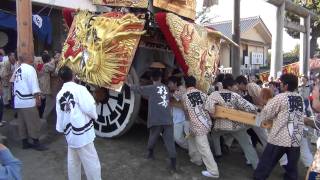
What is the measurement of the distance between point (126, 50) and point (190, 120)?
5.03 ft

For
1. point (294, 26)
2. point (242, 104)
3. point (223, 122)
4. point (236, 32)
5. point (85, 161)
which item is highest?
point (294, 26)

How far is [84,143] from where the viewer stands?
5059mm

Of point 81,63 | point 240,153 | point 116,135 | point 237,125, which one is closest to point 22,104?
point 81,63

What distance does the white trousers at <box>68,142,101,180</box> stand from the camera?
5121mm

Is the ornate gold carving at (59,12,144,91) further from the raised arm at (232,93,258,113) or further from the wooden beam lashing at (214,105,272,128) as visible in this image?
the raised arm at (232,93,258,113)

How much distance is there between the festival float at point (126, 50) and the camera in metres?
6.77

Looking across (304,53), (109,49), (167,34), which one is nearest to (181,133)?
(167,34)

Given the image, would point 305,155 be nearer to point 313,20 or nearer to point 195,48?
point 195,48

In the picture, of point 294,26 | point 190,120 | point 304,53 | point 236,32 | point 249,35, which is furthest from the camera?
point 249,35

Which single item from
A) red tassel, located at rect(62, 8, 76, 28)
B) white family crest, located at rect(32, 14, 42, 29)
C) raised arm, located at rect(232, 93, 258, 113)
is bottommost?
raised arm, located at rect(232, 93, 258, 113)

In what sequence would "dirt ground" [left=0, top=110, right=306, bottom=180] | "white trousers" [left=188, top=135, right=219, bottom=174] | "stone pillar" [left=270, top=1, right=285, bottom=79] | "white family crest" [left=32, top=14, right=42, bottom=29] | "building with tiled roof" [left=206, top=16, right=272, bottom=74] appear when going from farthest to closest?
"building with tiled roof" [left=206, top=16, right=272, bottom=74]
"stone pillar" [left=270, top=1, right=285, bottom=79]
"white family crest" [left=32, top=14, right=42, bottom=29]
"white trousers" [left=188, top=135, right=219, bottom=174]
"dirt ground" [left=0, top=110, right=306, bottom=180]

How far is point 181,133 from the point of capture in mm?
7113

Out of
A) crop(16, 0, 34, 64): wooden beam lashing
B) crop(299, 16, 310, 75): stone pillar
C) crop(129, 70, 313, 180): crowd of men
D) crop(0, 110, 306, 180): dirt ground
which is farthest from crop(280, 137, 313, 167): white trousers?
crop(299, 16, 310, 75): stone pillar

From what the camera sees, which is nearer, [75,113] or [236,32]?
[75,113]
